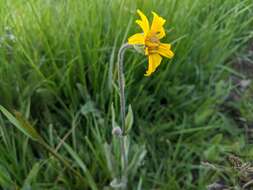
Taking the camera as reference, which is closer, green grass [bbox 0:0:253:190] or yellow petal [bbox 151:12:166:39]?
yellow petal [bbox 151:12:166:39]

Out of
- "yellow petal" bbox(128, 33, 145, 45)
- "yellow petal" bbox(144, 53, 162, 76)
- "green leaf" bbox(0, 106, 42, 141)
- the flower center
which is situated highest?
"yellow petal" bbox(128, 33, 145, 45)

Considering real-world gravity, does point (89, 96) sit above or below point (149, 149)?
above

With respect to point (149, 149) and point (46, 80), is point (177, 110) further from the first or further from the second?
point (46, 80)

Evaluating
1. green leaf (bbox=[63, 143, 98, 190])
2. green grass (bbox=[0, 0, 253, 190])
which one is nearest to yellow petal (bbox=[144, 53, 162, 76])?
green grass (bbox=[0, 0, 253, 190])

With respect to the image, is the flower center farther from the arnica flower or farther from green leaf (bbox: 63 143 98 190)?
green leaf (bbox: 63 143 98 190)

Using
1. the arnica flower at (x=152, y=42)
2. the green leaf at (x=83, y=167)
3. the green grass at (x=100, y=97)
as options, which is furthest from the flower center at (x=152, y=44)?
the green leaf at (x=83, y=167)

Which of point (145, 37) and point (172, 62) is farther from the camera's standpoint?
point (172, 62)

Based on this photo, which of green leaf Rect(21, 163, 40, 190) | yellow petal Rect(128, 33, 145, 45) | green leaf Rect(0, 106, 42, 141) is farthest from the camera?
green leaf Rect(21, 163, 40, 190)

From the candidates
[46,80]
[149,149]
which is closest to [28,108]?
[46,80]
